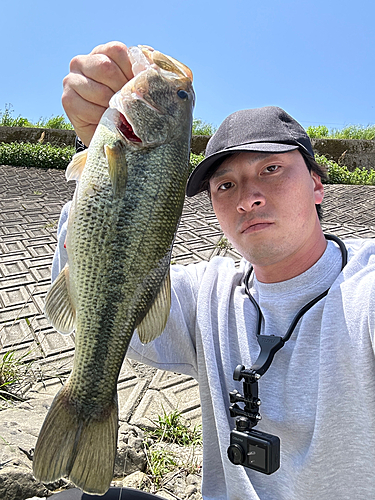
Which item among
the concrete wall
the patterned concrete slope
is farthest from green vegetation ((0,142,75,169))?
the concrete wall

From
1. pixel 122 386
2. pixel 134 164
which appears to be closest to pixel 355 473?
pixel 134 164

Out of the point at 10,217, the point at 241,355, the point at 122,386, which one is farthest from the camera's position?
the point at 10,217

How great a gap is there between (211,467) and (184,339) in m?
0.62

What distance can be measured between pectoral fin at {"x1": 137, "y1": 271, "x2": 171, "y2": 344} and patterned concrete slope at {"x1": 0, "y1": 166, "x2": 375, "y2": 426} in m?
2.07

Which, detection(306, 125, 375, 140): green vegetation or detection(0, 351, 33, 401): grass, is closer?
detection(0, 351, 33, 401): grass

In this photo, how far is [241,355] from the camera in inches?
74.2

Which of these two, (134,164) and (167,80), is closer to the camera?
(134,164)

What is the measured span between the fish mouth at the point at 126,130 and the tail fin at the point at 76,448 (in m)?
0.93

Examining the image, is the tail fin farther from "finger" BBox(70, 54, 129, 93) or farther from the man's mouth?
"finger" BBox(70, 54, 129, 93)

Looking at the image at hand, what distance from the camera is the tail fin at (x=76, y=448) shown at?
1276mm

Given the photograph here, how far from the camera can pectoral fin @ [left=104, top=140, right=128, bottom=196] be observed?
1.44 metres

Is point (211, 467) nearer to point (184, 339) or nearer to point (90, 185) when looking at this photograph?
point (184, 339)

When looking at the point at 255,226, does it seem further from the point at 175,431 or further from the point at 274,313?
the point at 175,431

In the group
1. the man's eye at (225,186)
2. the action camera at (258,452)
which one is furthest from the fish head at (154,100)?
the action camera at (258,452)
